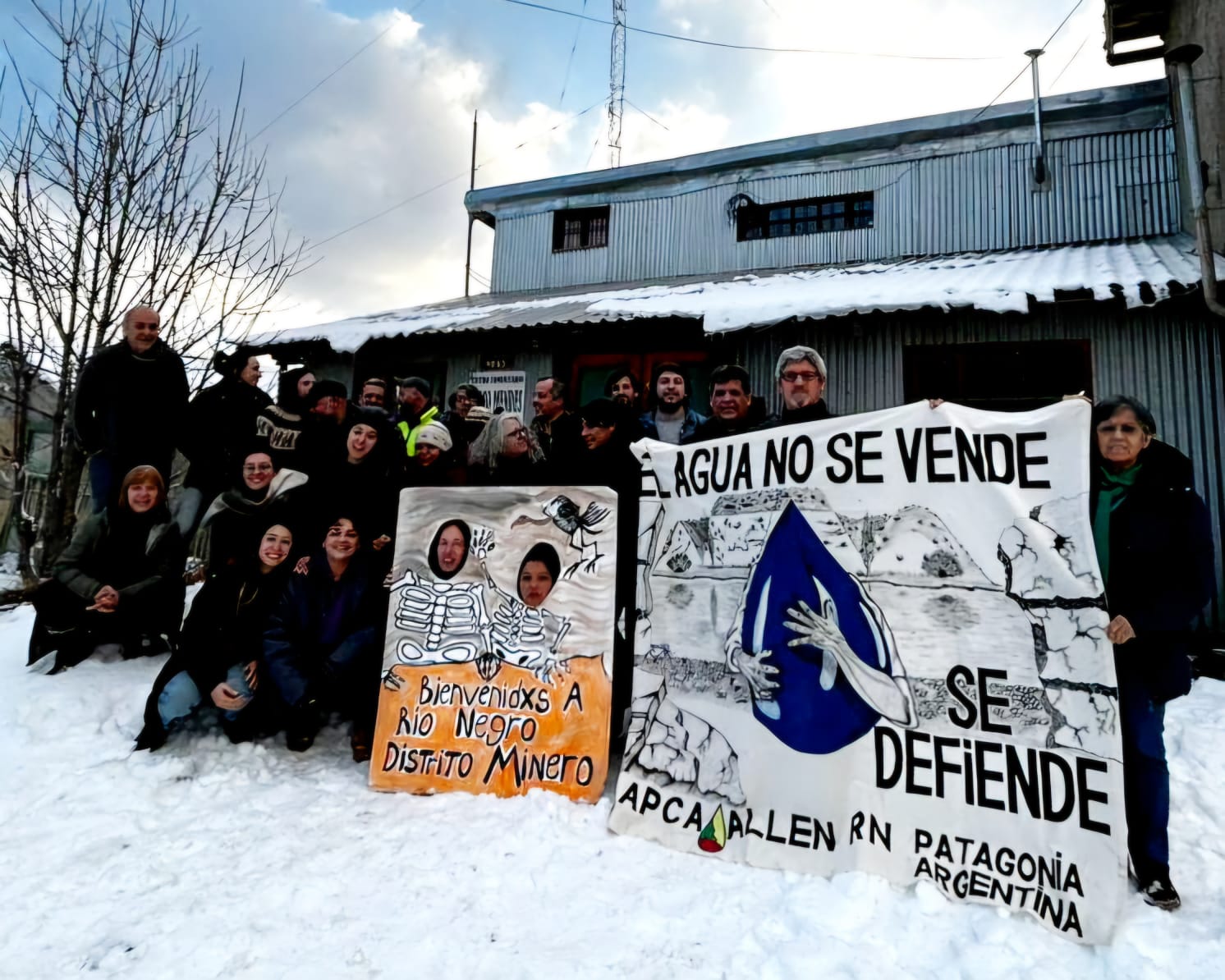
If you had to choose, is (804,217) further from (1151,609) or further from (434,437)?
(1151,609)

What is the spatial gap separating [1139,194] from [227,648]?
11083 mm

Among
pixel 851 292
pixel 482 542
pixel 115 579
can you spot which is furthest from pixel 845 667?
pixel 851 292

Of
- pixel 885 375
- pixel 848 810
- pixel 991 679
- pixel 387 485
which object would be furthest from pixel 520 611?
pixel 885 375

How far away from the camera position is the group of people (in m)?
2.43

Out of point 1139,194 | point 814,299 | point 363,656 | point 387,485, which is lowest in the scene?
point 363,656

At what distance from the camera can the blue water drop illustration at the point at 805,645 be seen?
265 cm

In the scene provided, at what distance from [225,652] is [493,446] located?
71.9 inches

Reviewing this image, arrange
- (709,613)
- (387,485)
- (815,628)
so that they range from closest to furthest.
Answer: (815,628), (709,613), (387,485)

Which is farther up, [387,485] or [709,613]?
[387,485]

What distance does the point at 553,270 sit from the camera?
11875mm

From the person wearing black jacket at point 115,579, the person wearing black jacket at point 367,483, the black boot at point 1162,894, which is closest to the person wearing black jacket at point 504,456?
the person wearing black jacket at point 367,483

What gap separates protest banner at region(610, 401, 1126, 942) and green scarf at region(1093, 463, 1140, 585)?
211mm

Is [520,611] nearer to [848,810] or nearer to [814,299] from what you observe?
[848,810]

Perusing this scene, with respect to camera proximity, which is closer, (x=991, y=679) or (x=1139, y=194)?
(x=991, y=679)
